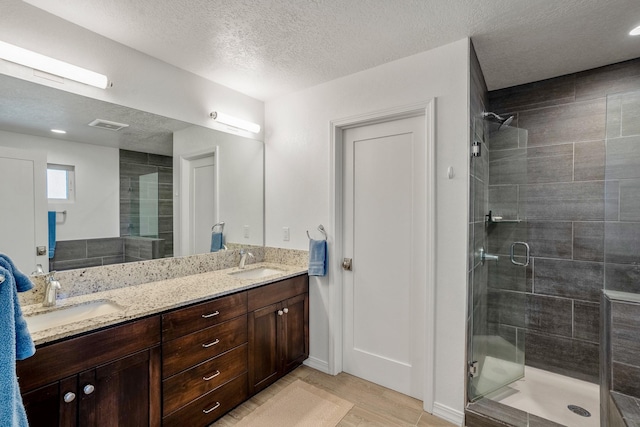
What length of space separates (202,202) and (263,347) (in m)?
1.31

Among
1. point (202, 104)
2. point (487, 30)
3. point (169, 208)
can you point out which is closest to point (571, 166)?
point (487, 30)

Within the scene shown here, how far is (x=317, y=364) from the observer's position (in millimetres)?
2600

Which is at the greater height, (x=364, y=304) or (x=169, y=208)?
(x=169, y=208)

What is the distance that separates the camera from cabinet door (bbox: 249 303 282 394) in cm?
212

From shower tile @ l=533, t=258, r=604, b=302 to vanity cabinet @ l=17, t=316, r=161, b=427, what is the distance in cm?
296

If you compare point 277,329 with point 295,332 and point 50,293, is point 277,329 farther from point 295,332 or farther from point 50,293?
point 50,293

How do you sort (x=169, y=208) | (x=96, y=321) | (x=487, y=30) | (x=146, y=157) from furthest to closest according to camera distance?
(x=169, y=208), (x=146, y=157), (x=487, y=30), (x=96, y=321)

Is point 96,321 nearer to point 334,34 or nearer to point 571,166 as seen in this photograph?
point 334,34

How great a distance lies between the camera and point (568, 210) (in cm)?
244

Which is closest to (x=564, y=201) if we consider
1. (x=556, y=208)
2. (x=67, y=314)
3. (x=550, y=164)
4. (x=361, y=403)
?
(x=556, y=208)

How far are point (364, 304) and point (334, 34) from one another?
6.64 ft

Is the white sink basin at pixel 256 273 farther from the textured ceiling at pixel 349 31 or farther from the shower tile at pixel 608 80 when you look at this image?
the shower tile at pixel 608 80

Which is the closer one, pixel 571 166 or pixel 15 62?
pixel 15 62

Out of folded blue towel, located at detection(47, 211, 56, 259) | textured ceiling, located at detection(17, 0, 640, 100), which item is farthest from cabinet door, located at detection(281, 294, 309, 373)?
textured ceiling, located at detection(17, 0, 640, 100)
